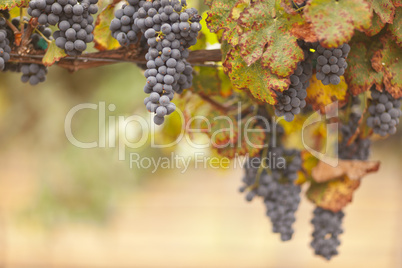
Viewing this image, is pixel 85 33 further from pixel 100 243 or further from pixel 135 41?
pixel 100 243

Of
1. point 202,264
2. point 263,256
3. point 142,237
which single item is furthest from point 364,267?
point 142,237

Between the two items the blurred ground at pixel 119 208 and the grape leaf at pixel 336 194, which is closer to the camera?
the grape leaf at pixel 336 194

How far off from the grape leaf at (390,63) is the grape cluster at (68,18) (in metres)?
0.53

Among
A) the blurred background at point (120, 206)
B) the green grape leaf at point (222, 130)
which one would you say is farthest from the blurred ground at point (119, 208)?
the green grape leaf at point (222, 130)

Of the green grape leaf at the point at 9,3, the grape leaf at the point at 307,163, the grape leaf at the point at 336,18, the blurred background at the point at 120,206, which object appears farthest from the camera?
the blurred background at the point at 120,206

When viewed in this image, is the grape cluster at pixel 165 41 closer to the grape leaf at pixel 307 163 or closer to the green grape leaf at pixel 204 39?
the green grape leaf at pixel 204 39

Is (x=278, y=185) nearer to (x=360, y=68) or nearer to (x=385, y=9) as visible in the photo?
(x=360, y=68)

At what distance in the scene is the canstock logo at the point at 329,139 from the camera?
1.12m

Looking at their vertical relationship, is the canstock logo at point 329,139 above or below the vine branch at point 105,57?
below

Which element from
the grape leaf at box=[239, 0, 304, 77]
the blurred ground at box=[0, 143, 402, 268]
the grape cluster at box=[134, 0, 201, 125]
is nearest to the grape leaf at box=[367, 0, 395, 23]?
the grape leaf at box=[239, 0, 304, 77]

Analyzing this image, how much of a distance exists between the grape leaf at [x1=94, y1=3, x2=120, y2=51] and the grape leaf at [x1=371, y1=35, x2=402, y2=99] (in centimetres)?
53

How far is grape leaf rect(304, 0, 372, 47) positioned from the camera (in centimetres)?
65

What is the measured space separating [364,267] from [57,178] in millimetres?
4059

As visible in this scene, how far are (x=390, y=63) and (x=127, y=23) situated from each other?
0.49m
